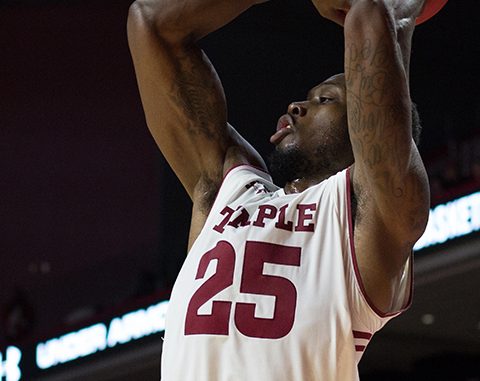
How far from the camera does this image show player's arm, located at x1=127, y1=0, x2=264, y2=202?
306 cm

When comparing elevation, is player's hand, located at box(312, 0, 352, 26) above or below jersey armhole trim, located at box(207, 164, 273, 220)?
above

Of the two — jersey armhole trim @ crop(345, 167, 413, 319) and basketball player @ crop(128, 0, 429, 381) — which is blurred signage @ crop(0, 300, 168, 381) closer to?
basketball player @ crop(128, 0, 429, 381)

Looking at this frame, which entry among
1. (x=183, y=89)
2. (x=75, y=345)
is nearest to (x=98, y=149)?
(x=75, y=345)

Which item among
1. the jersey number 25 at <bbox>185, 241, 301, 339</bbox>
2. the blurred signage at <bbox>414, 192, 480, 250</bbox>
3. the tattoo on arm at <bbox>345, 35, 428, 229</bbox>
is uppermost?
the blurred signage at <bbox>414, 192, 480, 250</bbox>

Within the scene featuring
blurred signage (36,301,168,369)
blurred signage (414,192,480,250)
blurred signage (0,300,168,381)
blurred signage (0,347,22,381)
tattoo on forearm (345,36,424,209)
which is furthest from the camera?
blurred signage (0,347,22,381)

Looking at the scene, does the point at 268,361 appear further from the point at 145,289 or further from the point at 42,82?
the point at 42,82

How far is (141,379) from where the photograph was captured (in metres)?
10.6

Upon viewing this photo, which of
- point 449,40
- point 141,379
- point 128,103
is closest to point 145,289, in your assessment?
point 141,379

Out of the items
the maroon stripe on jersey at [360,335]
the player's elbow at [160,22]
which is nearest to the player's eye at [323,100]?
the player's elbow at [160,22]

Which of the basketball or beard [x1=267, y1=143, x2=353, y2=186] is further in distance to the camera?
beard [x1=267, y1=143, x2=353, y2=186]

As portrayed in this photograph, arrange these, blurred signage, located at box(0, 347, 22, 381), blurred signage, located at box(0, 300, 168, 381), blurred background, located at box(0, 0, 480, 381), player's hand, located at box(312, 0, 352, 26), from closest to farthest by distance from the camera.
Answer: player's hand, located at box(312, 0, 352, 26), blurred signage, located at box(0, 300, 168, 381), blurred signage, located at box(0, 347, 22, 381), blurred background, located at box(0, 0, 480, 381)

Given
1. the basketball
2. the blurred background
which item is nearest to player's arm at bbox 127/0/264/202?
the basketball

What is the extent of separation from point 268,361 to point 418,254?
541 cm

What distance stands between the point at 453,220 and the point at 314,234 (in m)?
4.99
